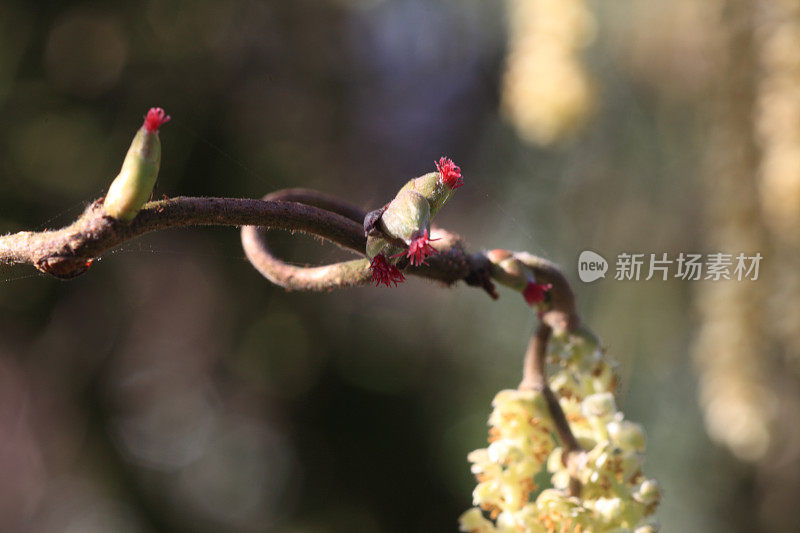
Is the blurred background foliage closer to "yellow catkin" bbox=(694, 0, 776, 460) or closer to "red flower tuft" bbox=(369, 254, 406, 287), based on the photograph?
"yellow catkin" bbox=(694, 0, 776, 460)

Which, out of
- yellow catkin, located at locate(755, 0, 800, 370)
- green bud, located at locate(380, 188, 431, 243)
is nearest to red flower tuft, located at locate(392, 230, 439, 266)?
green bud, located at locate(380, 188, 431, 243)

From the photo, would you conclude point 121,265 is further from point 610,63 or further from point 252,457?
point 610,63

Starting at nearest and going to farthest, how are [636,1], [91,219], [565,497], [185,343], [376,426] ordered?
[91,219], [565,497], [636,1], [185,343], [376,426]

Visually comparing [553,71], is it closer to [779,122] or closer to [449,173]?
[779,122]

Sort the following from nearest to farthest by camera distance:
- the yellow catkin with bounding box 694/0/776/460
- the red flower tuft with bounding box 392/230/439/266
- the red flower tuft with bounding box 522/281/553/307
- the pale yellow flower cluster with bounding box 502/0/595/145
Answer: the red flower tuft with bounding box 392/230/439/266, the red flower tuft with bounding box 522/281/553/307, the yellow catkin with bounding box 694/0/776/460, the pale yellow flower cluster with bounding box 502/0/595/145

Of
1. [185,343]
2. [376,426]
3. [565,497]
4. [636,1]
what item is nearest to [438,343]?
[376,426]

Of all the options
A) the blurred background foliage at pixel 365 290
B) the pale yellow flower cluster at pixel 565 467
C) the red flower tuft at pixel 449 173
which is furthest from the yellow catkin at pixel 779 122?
the red flower tuft at pixel 449 173

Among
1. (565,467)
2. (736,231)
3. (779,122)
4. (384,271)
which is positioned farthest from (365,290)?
(384,271)
